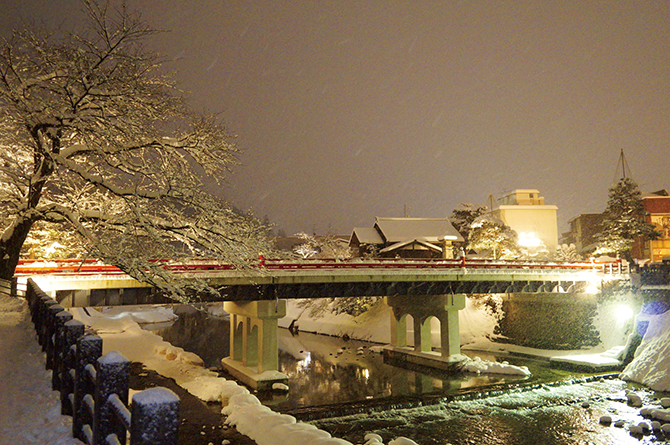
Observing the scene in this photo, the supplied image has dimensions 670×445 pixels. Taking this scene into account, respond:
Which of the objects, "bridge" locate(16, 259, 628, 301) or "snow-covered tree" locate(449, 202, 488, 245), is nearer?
"bridge" locate(16, 259, 628, 301)

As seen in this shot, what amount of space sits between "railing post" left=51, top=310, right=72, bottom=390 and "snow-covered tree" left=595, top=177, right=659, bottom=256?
51.3m

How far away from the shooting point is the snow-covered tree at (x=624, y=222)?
46.8 m

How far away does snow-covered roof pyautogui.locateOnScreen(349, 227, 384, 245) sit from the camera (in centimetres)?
5525

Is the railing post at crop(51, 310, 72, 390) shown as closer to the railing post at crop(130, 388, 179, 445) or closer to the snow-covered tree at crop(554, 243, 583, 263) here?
the railing post at crop(130, 388, 179, 445)

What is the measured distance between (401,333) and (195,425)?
23609 mm

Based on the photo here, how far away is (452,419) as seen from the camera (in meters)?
21.2

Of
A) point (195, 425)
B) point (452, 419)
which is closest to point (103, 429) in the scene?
point (195, 425)

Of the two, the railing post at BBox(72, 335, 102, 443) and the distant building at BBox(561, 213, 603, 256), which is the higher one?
the distant building at BBox(561, 213, 603, 256)

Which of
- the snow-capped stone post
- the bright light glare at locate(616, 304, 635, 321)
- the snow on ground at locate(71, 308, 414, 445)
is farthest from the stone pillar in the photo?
the snow-capped stone post

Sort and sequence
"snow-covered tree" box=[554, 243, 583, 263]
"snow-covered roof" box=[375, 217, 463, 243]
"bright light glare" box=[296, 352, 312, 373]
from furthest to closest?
"snow-covered roof" box=[375, 217, 463, 243] → "snow-covered tree" box=[554, 243, 583, 263] → "bright light glare" box=[296, 352, 312, 373]

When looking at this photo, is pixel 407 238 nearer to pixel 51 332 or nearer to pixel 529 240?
pixel 529 240

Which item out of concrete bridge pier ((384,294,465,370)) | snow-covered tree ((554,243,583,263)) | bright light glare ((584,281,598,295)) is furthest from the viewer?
snow-covered tree ((554,243,583,263))

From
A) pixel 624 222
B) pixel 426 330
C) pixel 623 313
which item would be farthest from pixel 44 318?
pixel 624 222

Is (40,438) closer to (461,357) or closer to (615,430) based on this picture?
(615,430)
